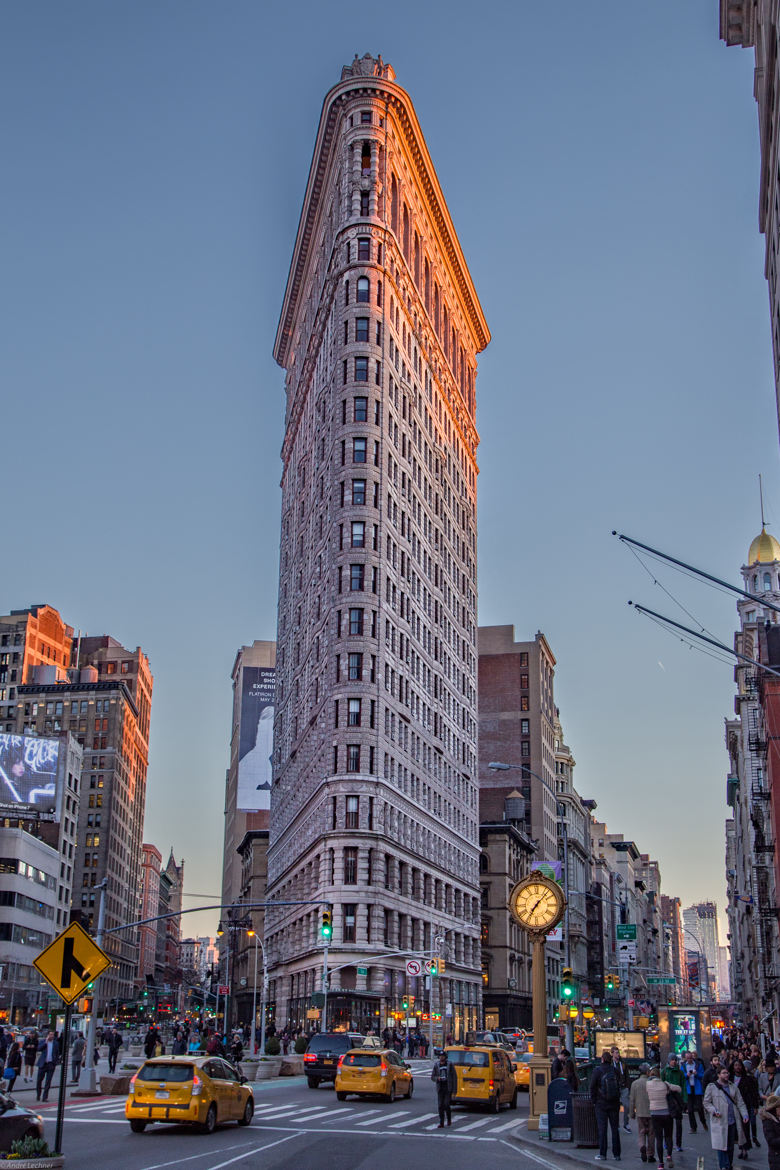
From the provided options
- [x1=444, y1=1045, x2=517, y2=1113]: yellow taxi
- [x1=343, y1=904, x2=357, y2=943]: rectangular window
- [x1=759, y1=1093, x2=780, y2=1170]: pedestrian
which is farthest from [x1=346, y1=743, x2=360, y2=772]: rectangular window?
[x1=759, y1=1093, x2=780, y2=1170]: pedestrian

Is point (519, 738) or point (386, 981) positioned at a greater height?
point (519, 738)

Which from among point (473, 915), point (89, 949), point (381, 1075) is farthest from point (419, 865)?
point (89, 949)

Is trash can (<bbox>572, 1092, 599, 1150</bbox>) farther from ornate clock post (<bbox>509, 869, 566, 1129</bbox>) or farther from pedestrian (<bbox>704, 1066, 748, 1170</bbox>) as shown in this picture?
pedestrian (<bbox>704, 1066, 748, 1170</bbox>)

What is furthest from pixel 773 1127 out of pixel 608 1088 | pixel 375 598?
pixel 375 598

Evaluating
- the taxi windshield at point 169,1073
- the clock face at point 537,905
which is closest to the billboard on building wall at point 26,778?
the taxi windshield at point 169,1073

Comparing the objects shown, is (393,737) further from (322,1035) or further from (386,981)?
(322,1035)

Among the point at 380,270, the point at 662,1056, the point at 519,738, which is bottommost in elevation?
the point at 662,1056

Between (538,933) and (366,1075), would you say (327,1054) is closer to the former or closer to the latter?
(366,1075)

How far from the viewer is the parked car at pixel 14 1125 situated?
18.7 meters

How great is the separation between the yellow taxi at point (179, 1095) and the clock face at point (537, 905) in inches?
336

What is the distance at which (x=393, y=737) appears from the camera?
84.8m

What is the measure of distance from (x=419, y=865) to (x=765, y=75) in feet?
211

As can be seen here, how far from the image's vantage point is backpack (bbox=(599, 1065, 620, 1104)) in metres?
23.1

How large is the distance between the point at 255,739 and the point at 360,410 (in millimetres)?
93198
